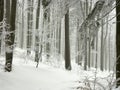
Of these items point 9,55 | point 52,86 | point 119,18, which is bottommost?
point 52,86

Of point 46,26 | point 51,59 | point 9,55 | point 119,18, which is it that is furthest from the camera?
point 51,59

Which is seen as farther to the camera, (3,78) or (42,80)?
(42,80)

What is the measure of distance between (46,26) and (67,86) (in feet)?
16.6

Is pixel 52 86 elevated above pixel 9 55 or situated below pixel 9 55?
below

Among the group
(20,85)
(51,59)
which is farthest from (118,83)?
(51,59)

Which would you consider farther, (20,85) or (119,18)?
(20,85)

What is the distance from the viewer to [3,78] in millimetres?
8227

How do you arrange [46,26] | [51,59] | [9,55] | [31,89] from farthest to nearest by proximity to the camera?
[51,59] → [46,26] → [9,55] → [31,89]

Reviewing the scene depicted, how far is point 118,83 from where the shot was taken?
21.7 ft

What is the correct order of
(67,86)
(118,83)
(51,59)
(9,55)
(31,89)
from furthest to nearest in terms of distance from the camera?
(51,59) → (9,55) → (67,86) → (31,89) → (118,83)

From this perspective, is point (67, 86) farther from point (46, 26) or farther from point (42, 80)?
point (46, 26)

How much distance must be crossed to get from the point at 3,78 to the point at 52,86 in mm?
1829

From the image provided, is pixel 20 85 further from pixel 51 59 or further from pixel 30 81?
pixel 51 59

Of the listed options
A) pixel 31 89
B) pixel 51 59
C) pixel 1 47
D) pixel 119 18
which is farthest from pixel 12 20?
pixel 51 59
